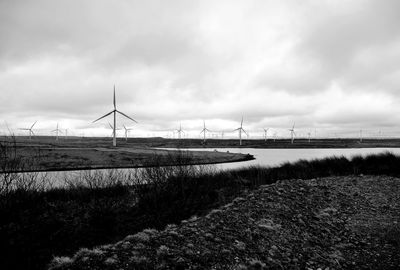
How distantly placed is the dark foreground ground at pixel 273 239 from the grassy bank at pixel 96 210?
4308mm

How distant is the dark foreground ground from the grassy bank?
170 inches

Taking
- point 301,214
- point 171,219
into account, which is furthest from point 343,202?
point 171,219

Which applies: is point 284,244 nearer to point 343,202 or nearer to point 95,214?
point 343,202

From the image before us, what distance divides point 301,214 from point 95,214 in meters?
11.3

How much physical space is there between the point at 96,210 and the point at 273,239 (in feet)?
37.8

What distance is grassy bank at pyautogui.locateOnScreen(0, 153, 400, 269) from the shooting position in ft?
45.1

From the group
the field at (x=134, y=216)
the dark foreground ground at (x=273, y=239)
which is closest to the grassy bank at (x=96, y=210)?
the field at (x=134, y=216)

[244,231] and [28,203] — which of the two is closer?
[244,231]

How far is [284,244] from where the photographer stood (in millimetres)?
10883

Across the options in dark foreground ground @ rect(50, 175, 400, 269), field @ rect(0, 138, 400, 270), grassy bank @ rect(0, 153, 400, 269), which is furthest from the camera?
grassy bank @ rect(0, 153, 400, 269)

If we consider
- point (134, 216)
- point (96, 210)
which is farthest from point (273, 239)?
point (96, 210)

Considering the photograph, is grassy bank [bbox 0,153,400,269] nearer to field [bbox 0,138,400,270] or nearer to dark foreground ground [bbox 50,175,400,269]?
field [bbox 0,138,400,270]

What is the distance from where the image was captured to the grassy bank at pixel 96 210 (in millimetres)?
13758

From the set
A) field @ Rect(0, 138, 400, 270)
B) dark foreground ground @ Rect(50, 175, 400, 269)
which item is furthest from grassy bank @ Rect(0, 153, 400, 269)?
dark foreground ground @ Rect(50, 175, 400, 269)
